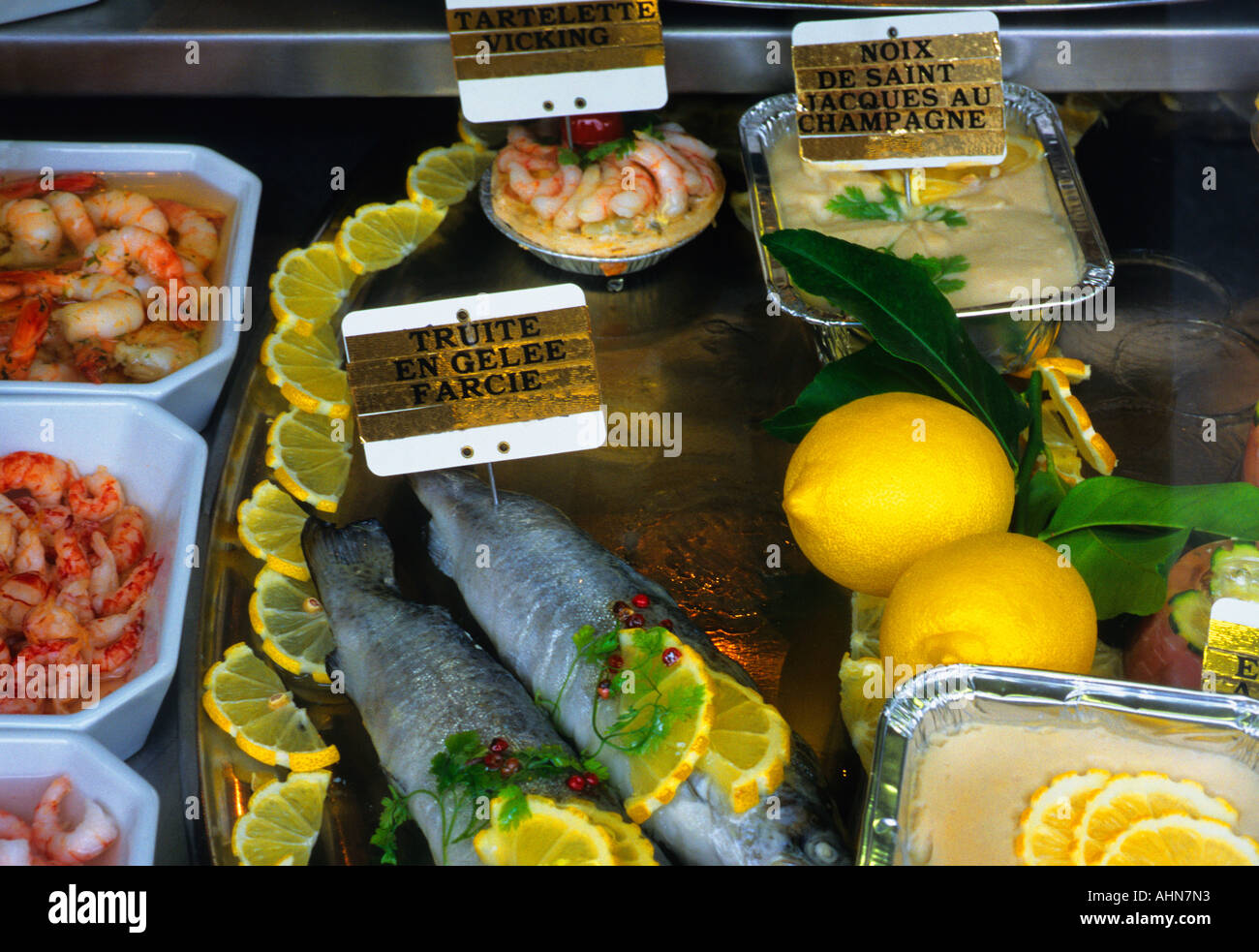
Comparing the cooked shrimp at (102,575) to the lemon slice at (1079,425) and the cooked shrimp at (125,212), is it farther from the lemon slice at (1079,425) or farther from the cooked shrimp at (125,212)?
the lemon slice at (1079,425)

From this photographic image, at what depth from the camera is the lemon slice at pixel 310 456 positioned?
7.08 feet

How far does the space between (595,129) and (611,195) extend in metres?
0.26

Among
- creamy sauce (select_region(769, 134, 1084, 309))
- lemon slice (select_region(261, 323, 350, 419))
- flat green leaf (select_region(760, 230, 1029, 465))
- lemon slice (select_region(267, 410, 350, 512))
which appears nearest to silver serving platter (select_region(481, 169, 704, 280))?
creamy sauce (select_region(769, 134, 1084, 309))

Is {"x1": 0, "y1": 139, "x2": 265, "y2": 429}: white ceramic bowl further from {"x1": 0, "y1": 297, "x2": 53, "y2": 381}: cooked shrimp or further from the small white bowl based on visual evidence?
the small white bowl

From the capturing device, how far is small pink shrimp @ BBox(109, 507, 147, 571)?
6.85ft

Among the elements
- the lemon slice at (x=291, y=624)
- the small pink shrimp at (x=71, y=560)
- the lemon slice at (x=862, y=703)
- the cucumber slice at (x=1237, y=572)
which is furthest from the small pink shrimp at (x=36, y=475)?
the cucumber slice at (x=1237, y=572)

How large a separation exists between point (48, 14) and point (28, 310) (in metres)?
0.77

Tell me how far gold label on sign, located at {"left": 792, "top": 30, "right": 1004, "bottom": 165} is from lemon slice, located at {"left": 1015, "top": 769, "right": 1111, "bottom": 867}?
1483 millimetres

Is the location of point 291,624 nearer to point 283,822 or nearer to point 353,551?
point 353,551

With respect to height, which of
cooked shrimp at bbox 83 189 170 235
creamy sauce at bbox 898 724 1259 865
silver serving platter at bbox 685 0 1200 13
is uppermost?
silver serving platter at bbox 685 0 1200 13

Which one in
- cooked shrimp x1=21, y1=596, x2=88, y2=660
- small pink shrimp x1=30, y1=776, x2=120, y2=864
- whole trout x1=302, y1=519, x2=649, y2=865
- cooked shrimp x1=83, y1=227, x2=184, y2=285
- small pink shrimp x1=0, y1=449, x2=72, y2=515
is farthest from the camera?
cooked shrimp x1=83, y1=227, x2=184, y2=285

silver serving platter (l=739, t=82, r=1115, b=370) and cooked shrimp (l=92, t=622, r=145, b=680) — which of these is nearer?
cooked shrimp (l=92, t=622, r=145, b=680)

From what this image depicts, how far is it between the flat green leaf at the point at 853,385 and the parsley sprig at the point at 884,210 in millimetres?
572

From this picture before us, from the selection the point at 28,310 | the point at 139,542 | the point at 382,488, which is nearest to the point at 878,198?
the point at 382,488
